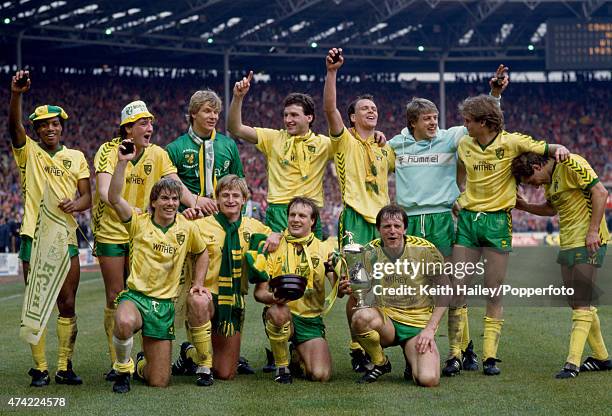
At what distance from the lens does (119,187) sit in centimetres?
669

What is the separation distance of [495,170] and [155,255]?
254cm

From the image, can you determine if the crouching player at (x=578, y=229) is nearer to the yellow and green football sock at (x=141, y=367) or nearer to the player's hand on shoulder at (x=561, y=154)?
the player's hand on shoulder at (x=561, y=154)

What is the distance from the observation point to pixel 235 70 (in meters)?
42.2

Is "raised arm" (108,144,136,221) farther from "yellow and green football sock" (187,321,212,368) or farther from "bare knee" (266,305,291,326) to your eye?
"bare knee" (266,305,291,326)

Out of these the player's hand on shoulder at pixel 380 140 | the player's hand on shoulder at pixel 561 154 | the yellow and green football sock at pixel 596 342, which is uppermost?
the player's hand on shoulder at pixel 380 140

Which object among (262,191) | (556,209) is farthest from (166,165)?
(262,191)

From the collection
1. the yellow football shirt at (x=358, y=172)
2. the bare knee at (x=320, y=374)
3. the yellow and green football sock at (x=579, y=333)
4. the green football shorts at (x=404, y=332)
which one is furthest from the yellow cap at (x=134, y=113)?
the yellow and green football sock at (x=579, y=333)

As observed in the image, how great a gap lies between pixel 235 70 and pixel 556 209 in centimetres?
3557

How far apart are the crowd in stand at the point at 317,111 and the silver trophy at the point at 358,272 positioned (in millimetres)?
25682

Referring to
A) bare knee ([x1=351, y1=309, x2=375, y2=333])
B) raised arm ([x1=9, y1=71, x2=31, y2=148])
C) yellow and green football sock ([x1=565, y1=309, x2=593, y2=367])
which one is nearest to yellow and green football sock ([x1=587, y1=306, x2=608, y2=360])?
yellow and green football sock ([x1=565, y1=309, x2=593, y2=367])

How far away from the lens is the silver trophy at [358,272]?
22.3ft

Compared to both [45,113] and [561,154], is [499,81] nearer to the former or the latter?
[561,154]

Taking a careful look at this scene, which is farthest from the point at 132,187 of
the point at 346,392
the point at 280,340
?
the point at 346,392

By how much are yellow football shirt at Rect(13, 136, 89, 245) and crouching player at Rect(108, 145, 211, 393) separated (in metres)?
0.57
